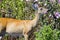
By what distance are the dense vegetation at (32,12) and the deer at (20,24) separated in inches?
8.9

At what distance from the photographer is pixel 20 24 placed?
715 centimetres

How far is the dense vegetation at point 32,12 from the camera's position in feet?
23.1

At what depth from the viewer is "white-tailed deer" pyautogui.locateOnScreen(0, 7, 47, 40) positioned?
7.00m

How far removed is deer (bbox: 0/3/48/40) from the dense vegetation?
0.23m

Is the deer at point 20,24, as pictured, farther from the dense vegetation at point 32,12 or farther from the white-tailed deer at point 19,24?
the dense vegetation at point 32,12

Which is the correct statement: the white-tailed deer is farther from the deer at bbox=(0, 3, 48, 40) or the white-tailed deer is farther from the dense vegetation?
the dense vegetation

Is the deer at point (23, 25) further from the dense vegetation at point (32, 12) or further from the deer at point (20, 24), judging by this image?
the dense vegetation at point (32, 12)

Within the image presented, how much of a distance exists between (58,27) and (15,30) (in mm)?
1111

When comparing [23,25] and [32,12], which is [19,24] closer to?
[23,25]

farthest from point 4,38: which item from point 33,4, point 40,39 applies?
point 40,39

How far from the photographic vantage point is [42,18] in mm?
7492

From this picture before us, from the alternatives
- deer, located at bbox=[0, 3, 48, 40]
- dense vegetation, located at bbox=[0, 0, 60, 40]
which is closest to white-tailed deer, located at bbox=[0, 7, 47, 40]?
deer, located at bbox=[0, 3, 48, 40]

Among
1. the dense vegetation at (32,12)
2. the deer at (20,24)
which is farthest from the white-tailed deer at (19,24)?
the dense vegetation at (32,12)

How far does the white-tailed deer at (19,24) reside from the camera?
23.0 feet
